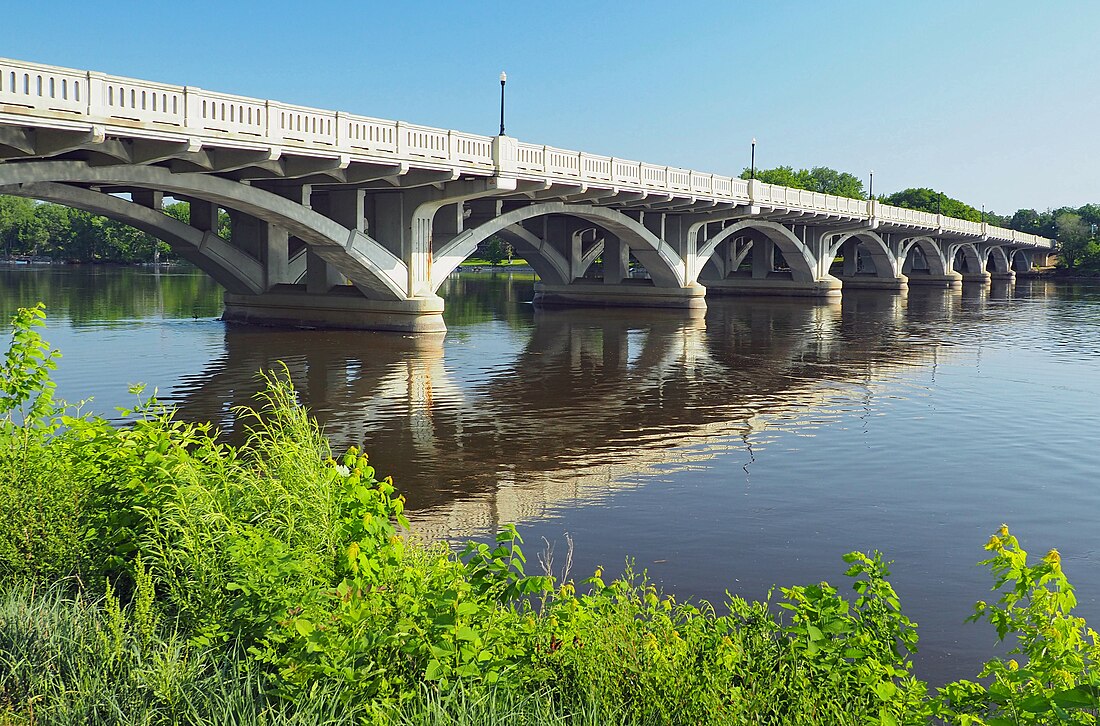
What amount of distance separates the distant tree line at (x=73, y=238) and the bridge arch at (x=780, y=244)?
277ft

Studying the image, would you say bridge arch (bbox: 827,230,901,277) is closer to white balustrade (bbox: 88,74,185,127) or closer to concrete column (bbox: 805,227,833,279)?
concrete column (bbox: 805,227,833,279)

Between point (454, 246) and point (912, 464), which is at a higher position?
point (454, 246)

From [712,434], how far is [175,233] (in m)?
21.3

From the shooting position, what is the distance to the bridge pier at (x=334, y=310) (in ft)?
107

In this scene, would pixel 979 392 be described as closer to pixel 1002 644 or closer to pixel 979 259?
pixel 1002 644

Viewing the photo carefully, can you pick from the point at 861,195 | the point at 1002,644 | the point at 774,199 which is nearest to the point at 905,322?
the point at 774,199

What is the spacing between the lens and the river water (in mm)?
9898

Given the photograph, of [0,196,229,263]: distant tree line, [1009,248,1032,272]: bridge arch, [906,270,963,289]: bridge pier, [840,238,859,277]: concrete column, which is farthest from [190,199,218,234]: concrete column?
[1009,248,1032,272]: bridge arch

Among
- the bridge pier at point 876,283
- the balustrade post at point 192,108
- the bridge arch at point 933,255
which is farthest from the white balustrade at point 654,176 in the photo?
the bridge arch at point 933,255

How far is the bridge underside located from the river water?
1.93 m

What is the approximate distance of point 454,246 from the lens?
34656 millimetres

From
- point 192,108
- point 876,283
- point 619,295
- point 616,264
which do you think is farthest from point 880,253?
point 192,108

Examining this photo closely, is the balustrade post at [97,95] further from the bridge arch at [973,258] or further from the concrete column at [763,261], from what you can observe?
the bridge arch at [973,258]

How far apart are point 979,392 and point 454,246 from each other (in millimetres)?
18534
